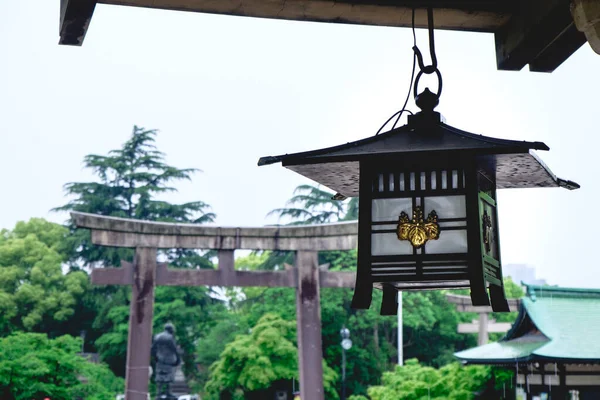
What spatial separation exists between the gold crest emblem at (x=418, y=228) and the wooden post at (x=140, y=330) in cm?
1211

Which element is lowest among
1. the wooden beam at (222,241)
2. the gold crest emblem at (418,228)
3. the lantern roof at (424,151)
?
the gold crest emblem at (418,228)

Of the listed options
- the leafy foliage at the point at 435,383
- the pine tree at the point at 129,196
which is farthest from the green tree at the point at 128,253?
the leafy foliage at the point at 435,383

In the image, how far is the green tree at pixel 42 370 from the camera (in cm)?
1341

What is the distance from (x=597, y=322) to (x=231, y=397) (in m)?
13.5

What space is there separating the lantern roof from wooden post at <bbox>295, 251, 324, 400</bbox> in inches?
483

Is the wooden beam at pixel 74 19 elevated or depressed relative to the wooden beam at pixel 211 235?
depressed

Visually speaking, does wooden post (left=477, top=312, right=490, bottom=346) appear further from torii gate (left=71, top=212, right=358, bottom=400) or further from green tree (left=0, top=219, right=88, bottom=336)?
green tree (left=0, top=219, right=88, bottom=336)

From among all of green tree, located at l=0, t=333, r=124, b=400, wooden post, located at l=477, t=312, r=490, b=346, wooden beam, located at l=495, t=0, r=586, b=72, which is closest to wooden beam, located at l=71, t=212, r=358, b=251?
green tree, located at l=0, t=333, r=124, b=400

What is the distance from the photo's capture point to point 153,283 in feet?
47.7

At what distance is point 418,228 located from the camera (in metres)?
2.73

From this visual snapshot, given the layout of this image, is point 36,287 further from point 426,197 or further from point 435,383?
point 426,197

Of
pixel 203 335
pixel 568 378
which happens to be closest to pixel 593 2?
pixel 568 378

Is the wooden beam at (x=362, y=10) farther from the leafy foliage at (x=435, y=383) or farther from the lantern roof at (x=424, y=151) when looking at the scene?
the leafy foliage at (x=435, y=383)

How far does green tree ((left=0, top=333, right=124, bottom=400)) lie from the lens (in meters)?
13.4
